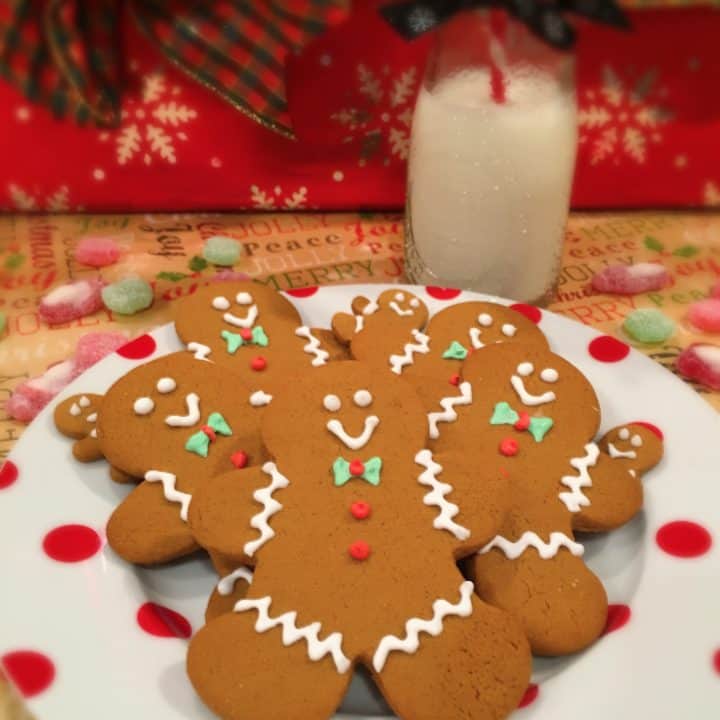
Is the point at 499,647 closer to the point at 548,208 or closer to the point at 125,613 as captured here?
the point at 125,613

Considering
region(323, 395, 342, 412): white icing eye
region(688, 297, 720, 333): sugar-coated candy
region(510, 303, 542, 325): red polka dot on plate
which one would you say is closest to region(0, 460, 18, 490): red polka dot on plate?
region(323, 395, 342, 412): white icing eye

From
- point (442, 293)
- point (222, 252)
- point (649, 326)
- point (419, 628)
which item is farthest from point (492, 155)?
point (419, 628)

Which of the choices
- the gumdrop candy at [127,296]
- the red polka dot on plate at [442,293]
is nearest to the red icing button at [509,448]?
the red polka dot on plate at [442,293]

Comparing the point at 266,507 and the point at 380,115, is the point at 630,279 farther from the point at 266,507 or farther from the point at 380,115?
the point at 266,507

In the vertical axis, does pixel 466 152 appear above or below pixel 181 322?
above

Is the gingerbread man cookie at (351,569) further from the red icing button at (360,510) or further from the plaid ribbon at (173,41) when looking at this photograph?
the plaid ribbon at (173,41)

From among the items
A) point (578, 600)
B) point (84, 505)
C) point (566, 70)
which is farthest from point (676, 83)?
point (84, 505)
